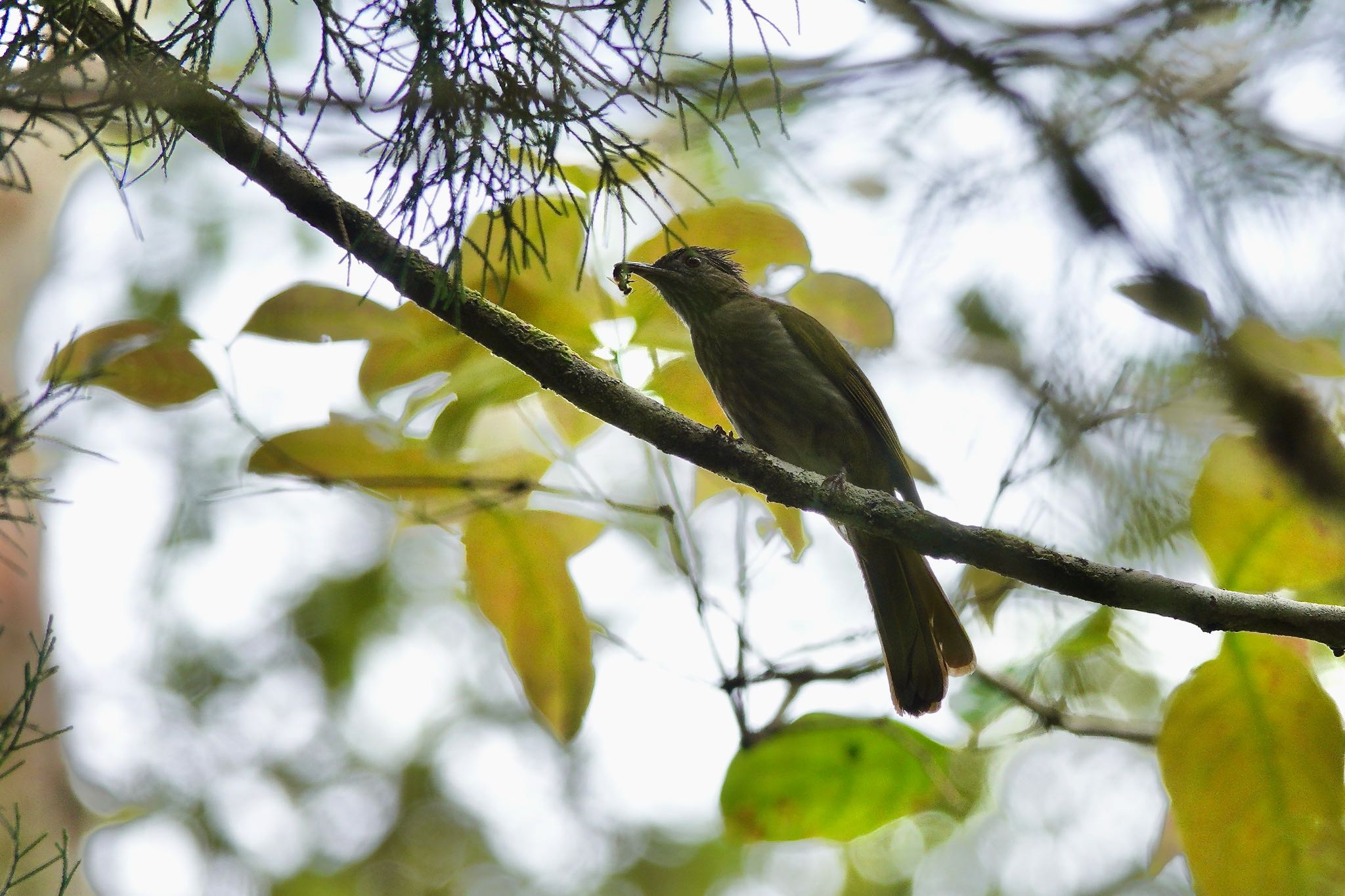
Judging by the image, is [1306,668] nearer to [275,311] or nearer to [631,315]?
[631,315]

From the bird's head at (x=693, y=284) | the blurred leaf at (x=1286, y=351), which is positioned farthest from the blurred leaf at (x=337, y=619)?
the blurred leaf at (x=1286, y=351)

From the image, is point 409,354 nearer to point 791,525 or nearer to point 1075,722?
point 791,525

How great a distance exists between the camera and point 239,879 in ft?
23.0

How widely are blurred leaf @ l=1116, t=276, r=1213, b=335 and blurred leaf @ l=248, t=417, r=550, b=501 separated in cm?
148

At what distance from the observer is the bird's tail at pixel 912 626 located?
11.2 feet

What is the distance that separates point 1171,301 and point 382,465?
1.92 meters

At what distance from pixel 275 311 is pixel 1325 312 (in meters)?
2.38

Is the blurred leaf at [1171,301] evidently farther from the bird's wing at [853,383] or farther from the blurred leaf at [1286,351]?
the bird's wing at [853,383]

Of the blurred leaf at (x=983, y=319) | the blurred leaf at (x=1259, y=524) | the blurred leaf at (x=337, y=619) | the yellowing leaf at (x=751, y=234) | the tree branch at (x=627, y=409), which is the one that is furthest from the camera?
the blurred leaf at (x=337, y=619)

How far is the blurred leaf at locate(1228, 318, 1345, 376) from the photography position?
89.0 inches

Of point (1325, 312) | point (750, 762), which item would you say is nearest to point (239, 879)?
point (750, 762)

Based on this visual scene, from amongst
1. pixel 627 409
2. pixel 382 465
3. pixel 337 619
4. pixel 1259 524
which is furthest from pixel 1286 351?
pixel 337 619

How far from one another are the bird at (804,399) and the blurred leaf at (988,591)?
0.41 m

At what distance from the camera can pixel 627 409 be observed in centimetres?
248
